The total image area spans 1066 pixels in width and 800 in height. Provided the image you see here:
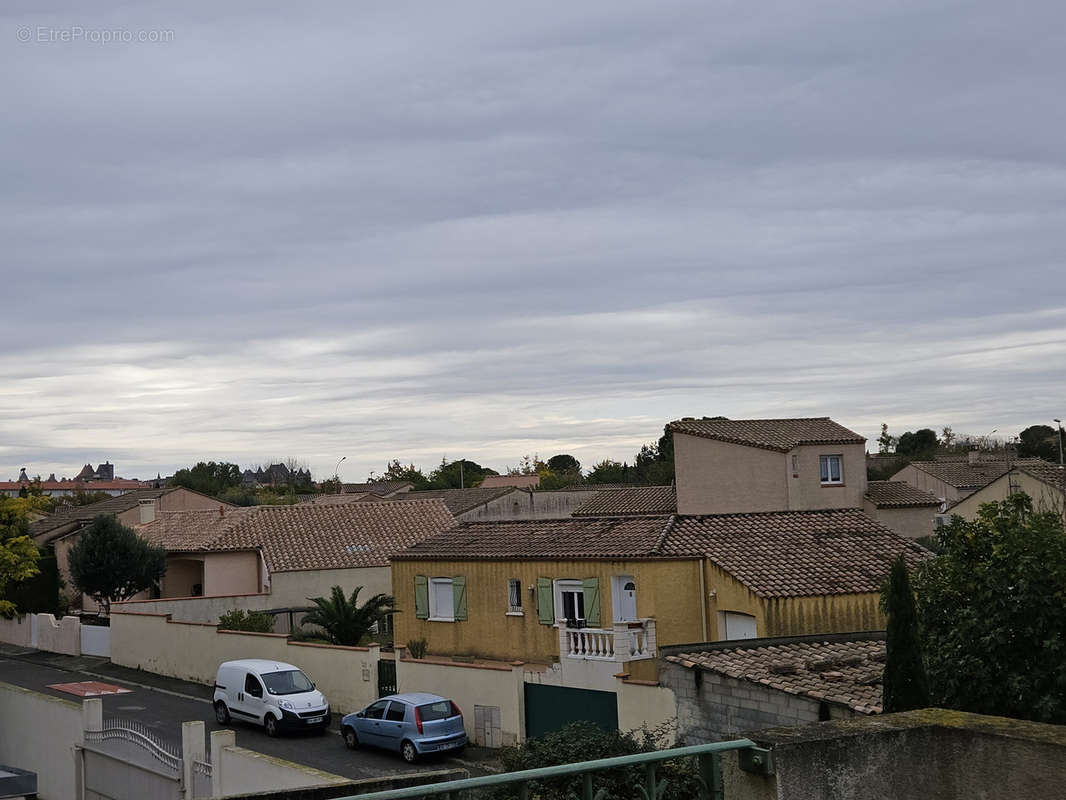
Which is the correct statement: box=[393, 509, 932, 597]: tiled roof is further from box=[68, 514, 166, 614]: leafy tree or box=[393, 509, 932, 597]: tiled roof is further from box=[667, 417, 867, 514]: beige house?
box=[68, 514, 166, 614]: leafy tree

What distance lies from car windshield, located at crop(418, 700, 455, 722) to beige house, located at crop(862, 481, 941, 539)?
92.2 ft

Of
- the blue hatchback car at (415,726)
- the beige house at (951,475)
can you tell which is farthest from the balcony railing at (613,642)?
the beige house at (951,475)

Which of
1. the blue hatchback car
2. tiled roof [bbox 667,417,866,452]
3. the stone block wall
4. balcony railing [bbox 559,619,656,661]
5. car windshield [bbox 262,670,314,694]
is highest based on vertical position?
tiled roof [bbox 667,417,866,452]

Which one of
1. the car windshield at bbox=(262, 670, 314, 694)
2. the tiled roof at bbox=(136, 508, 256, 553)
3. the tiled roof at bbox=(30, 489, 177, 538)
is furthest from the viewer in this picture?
the tiled roof at bbox=(30, 489, 177, 538)

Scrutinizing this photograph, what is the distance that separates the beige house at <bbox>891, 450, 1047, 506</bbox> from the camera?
71.0 meters

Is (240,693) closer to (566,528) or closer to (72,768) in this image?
(72,768)

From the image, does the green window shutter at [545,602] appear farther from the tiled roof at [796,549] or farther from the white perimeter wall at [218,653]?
the white perimeter wall at [218,653]

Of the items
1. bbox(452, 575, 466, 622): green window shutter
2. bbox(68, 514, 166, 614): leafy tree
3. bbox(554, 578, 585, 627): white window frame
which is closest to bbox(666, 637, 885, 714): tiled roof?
bbox(554, 578, 585, 627): white window frame

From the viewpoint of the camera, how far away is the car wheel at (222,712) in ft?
101

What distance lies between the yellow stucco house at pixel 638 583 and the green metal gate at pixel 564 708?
1066 mm

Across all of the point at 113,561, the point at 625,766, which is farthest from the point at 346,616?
the point at 625,766

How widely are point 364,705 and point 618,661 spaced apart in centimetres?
849

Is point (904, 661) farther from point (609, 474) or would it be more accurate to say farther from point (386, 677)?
point (609, 474)

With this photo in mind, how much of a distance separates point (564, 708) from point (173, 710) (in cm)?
1306
